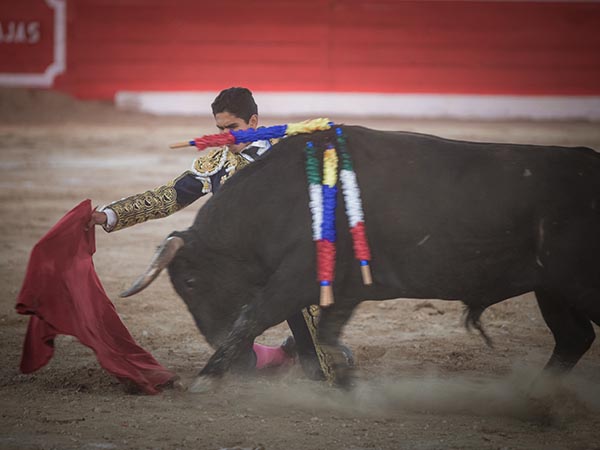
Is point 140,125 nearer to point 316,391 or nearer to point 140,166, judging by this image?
point 140,166

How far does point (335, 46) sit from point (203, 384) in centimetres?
982

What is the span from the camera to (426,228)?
117 inches

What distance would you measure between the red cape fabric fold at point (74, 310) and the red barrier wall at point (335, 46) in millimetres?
9192

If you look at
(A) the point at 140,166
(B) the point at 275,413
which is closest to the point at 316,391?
(B) the point at 275,413

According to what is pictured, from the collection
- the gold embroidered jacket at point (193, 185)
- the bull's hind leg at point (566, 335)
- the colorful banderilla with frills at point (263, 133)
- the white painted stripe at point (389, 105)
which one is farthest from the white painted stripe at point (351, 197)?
the white painted stripe at point (389, 105)

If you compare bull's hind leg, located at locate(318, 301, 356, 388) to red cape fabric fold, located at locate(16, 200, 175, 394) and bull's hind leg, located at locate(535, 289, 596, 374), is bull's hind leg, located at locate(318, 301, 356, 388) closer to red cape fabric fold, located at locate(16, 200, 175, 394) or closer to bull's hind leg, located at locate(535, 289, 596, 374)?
red cape fabric fold, located at locate(16, 200, 175, 394)

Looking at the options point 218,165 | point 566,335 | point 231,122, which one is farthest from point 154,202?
point 566,335

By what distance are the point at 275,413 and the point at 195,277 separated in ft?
1.76

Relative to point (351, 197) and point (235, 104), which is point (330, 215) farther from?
point (235, 104)

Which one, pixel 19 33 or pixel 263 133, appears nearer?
pixel 263 133

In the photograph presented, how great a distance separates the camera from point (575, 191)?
2965mm

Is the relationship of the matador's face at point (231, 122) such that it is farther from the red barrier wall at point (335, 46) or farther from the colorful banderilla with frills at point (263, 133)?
the red barrier wall at point (335, 46)

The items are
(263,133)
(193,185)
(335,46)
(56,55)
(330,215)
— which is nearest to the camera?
(330,215)

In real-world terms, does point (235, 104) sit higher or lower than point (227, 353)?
higher
